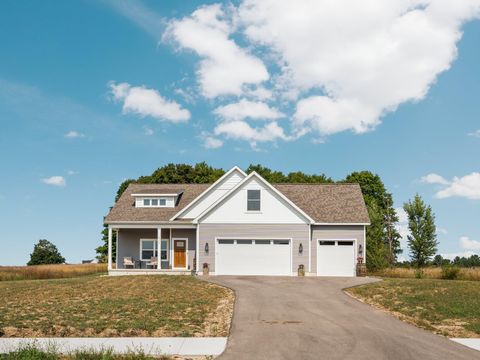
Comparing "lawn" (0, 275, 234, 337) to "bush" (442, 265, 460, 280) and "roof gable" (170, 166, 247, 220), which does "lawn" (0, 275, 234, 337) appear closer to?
"roof gable" (170, 166, 247, 220)

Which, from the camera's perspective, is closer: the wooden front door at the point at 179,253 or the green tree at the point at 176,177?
the wooden front door at the point at 179,253

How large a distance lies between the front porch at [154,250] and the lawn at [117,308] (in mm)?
6802

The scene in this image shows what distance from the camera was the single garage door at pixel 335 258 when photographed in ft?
112

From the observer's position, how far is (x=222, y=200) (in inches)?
1346

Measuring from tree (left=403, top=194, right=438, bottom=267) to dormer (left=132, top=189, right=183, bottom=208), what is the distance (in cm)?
2743

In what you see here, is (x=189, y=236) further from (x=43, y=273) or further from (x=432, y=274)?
(x=432, y=274)

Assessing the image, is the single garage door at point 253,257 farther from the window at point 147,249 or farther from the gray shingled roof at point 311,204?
the window at point 147,249

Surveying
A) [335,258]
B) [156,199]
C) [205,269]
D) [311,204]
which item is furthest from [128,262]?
[335,258]

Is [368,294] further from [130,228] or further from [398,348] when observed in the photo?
[130,228]

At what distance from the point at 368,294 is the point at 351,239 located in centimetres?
1052

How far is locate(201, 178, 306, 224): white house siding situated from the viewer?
3384 cm

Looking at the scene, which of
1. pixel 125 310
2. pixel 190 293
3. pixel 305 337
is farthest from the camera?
pixel 190 293

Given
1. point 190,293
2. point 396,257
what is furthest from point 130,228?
point 396,257

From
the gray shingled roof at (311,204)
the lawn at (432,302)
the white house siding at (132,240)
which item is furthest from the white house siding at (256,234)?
the lawn at (432,302)
